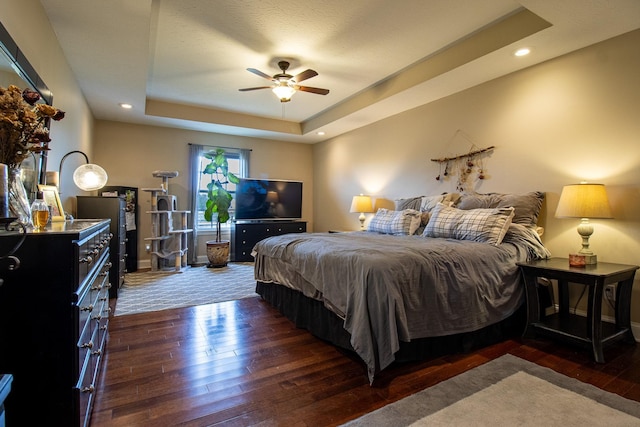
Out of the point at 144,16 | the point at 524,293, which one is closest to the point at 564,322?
the point at 524,293

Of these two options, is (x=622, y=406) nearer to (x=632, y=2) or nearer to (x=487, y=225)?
(x=487, y=225)

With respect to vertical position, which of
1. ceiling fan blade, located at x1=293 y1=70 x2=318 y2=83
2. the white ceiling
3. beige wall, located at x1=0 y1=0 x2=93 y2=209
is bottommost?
beige wall, located at x1=0 y1=0 x2=93 y2=209

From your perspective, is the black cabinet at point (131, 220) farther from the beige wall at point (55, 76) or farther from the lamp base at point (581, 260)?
the lamp base at point (581, 260)

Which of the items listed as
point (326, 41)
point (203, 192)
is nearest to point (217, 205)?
point (203, 192)

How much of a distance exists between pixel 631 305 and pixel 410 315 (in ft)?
6.59

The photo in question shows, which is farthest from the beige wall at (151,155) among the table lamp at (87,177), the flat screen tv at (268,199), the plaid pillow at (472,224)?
the plaid pillow at (472,224)

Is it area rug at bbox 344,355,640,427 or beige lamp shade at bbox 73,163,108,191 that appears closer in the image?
area rug at bbox 344,355,640,427

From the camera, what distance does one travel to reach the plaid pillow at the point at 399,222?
12.3ft

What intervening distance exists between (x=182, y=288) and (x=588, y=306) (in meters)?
4.20

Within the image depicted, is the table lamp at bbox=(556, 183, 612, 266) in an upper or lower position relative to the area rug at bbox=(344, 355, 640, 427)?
upper

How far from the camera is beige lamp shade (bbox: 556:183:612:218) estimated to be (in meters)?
2.50

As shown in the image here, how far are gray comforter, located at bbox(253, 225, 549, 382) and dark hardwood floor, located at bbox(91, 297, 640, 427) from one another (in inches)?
8.8

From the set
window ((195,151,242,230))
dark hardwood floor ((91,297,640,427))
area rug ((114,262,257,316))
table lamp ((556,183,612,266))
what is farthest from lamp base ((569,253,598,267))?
window ((195,151,242,230))

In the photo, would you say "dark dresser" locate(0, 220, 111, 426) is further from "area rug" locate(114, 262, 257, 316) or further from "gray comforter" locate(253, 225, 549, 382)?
"area rug" locate(114, 262, 257, 316)
